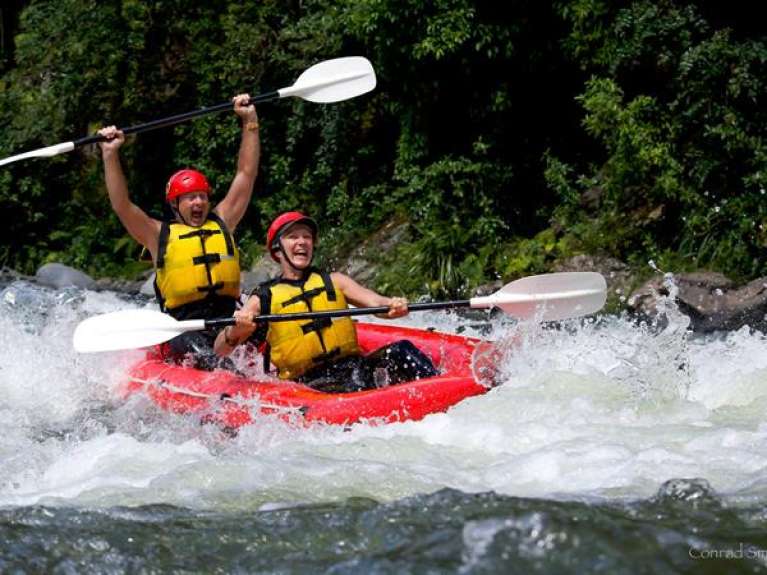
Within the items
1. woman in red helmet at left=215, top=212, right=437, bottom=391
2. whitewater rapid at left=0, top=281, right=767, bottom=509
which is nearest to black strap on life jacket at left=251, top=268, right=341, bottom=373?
woman in red helmet at left=215, top=212, right=437, bottom=391

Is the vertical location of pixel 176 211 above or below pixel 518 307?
above

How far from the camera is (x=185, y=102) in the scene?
1195 cm

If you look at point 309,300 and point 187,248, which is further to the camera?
point 187,248

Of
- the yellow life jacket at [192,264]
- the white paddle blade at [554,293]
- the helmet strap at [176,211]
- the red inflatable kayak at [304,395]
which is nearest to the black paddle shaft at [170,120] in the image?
the helmet strap at [176,211]

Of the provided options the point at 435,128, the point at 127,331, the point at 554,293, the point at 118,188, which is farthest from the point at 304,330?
the point at 435,128

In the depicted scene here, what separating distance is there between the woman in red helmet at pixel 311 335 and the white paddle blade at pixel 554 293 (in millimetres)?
516

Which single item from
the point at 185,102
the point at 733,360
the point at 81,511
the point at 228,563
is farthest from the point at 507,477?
the point at 185,102

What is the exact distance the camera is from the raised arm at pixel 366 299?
5.52 m

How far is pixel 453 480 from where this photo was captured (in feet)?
14.0

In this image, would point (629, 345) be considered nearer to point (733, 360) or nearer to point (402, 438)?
point (733, 360)

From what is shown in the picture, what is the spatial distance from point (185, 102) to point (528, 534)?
908 centimetres

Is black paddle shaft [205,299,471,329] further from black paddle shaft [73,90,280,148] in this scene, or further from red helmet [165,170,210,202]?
black paddle shaft [73,90,280,148]

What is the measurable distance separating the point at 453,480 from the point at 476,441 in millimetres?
522

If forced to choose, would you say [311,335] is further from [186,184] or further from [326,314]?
[186,184]
